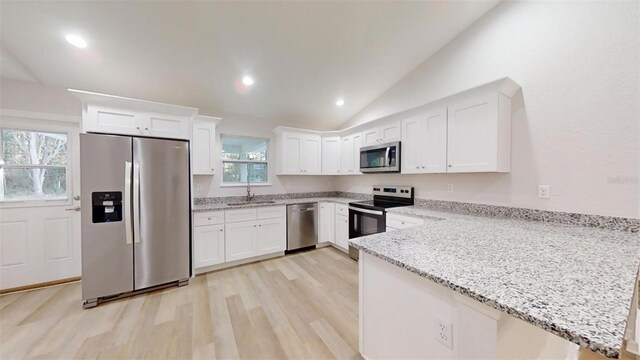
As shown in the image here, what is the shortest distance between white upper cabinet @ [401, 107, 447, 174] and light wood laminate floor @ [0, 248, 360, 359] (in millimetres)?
1678

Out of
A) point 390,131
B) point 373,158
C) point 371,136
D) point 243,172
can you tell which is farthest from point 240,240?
point 390,131

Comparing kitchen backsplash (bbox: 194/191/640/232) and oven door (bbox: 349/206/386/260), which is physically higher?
kitchen backsplash (bbox: 194/191/640/232)

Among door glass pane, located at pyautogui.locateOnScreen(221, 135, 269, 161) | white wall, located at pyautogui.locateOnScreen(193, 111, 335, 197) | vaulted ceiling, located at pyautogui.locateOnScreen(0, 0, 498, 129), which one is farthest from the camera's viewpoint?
door glass pane, located at pyautogui.locateOnScreen(221, 135, 269, 161)

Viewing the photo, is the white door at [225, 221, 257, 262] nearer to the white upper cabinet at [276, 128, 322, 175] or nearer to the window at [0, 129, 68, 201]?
the white upper cabinet at [276, 128, 322, 175]

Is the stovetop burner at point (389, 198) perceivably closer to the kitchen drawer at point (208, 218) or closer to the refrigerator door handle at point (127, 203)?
the kitchen drawer at point (208, 218)

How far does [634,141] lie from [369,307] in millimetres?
2262

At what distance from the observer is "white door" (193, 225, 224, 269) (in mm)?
2979

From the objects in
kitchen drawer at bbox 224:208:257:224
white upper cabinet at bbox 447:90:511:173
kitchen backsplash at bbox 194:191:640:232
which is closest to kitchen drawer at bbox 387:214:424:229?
kitchen backsplash at bbox 194:191:640:232

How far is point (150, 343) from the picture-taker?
1.80m

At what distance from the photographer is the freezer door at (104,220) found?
7.48 ft

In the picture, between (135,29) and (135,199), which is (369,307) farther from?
(135,29)

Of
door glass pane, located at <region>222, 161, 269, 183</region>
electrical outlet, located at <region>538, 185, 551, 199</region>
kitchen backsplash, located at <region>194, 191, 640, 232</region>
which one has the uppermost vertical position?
door glass pane, located at <region>222, 161, 269, 183</region>

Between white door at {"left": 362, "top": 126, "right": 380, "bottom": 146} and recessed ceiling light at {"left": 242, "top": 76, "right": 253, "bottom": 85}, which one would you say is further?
white door at {"left": 362, "top": 126, "right": 380, "bottom": 146}

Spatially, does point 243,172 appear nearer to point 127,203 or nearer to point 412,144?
point 127,203
